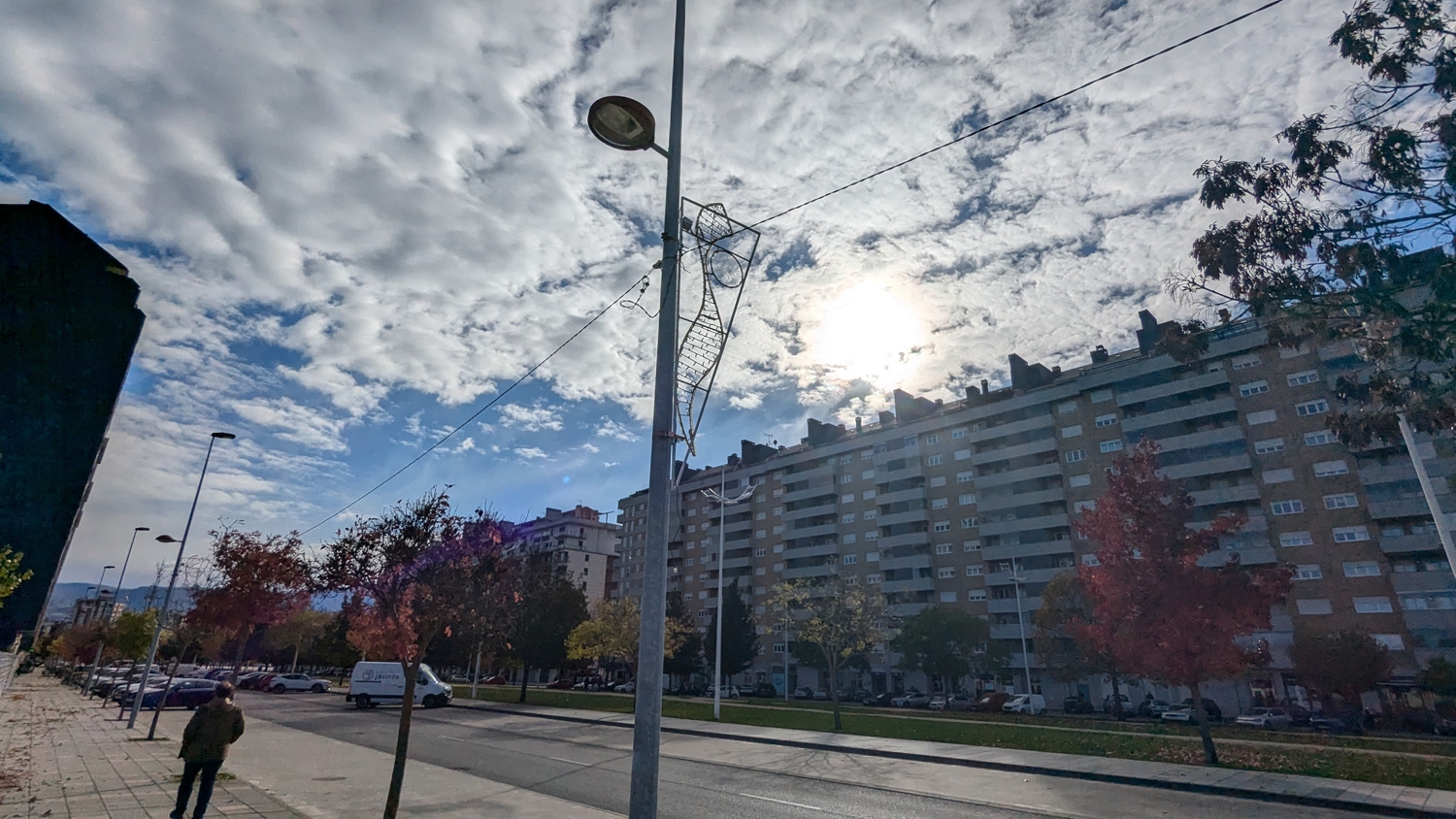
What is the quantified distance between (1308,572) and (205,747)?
2619 inches

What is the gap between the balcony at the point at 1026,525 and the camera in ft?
209

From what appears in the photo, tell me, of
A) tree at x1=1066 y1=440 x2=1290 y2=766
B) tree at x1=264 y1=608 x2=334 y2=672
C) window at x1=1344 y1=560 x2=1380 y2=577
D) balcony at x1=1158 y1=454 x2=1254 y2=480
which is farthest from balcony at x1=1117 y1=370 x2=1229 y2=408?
tree at x1=264 y1=608 x2=334 y2=672

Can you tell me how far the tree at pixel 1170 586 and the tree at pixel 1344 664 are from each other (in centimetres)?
3095

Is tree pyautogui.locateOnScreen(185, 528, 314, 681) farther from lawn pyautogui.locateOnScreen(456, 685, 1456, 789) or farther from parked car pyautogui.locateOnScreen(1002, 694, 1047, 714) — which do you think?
parked car pyautogui.locateOnScreen(1002, 694, 1047, 714)

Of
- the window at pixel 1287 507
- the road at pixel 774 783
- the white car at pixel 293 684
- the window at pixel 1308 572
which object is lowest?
the white car at pixel 293 684

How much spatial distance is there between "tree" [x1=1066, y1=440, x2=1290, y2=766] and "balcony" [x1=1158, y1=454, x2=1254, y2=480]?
40.6m

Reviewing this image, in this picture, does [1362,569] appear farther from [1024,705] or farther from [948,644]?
Result: [948,644]

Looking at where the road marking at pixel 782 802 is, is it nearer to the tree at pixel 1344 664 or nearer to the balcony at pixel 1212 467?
the tree at pixel 1344 664

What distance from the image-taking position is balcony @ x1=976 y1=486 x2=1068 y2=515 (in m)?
65.0

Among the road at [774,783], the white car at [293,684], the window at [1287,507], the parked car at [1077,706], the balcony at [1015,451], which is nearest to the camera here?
the road at [774,783]

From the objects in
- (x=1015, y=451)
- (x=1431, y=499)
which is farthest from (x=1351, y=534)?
(x=1431, y=499)

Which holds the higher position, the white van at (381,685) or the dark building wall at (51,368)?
the dark building wall at (51,368)

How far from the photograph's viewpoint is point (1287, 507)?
2034 inches

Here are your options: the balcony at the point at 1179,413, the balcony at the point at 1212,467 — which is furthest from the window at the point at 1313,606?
the balcony at the point at 1179,413
